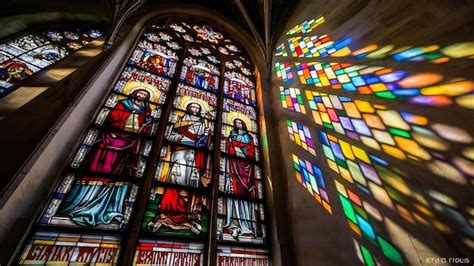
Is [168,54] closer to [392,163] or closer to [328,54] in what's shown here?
[328,54]

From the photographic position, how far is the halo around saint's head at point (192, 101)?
13.7 feet

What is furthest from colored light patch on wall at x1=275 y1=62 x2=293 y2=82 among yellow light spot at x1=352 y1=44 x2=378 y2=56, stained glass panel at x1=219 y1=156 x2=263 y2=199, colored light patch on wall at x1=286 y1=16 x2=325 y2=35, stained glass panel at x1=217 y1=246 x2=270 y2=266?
stained glass panel at x1=217 y1=246 x2=270 y2=266

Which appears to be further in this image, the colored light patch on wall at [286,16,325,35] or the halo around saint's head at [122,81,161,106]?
the colored light patch on wall at [286,16,325,35]

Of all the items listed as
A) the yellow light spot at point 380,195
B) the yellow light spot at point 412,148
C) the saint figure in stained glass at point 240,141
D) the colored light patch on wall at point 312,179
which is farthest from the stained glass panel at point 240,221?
the yellow light spot at point 412,148

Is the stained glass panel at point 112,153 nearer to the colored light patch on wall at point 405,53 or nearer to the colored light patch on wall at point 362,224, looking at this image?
the colored light patch on wall at point 362,224

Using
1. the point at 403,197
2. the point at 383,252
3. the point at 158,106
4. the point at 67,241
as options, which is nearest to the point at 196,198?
the point at 67,241

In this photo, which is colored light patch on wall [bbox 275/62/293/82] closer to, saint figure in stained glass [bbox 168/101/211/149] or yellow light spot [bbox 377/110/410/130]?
saint figure in stained glass [bbox 168/101/211/149]

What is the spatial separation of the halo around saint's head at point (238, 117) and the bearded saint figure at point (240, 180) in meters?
0.07

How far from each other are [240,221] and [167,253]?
1.13 meters

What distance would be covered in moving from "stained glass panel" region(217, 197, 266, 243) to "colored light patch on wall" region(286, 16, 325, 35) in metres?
4.34

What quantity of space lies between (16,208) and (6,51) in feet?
10.1

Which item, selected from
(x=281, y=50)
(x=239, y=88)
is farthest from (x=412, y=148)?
(x=281, y=50)

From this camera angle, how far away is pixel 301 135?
3791 millimetres

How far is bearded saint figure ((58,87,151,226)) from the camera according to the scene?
2.40 metres
